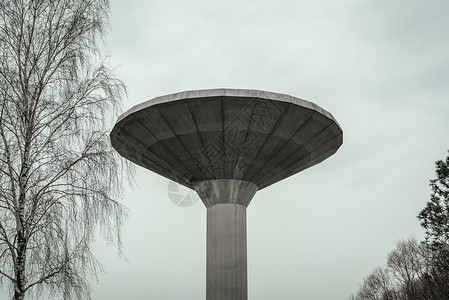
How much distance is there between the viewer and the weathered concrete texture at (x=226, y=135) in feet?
37.9

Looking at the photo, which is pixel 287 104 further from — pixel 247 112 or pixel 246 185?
pixel 246 185

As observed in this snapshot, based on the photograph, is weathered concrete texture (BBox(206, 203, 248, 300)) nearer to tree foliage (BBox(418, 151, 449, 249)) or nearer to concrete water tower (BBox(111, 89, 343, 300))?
concrete water tower (BBox(111, 89, 343, 300))

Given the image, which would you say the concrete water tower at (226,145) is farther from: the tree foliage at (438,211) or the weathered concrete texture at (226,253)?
the tree foliage at (438,211)

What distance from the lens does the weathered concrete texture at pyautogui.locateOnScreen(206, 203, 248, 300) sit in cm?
1242

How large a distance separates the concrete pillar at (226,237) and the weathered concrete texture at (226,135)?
33cm

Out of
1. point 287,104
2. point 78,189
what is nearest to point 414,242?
point 287,104

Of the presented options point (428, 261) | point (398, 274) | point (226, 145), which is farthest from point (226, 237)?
point (398, 274)

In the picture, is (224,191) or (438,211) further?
(438,211)

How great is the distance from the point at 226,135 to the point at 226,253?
9.43 ft

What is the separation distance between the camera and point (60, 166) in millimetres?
8484

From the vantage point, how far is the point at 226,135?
12344mm

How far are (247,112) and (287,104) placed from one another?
2.99 feet

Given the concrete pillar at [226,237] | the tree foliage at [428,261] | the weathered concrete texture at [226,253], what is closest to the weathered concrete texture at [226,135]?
the concrete pillar at [226,237]

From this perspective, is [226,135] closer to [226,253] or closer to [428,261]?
[226,253]
